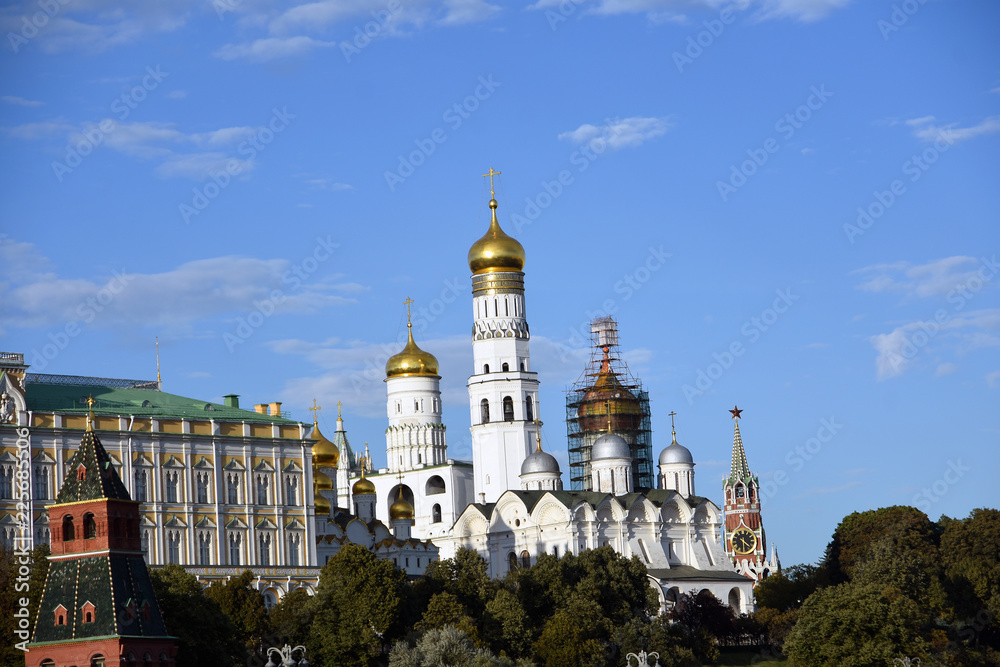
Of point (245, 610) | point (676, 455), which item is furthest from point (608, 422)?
point (245, 610)

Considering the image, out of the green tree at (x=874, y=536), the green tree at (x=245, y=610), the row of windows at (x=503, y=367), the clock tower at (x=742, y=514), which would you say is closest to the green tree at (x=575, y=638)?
A: the green tree at (x=245, y=610)

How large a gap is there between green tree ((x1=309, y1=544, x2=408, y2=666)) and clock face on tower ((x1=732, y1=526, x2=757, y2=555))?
86312mm

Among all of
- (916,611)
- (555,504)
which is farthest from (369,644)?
(555,504)

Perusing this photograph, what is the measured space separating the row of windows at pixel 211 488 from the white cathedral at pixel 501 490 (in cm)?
555

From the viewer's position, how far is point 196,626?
6719 centimetres

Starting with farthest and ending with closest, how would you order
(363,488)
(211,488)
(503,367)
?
(503,367)
(363,488)
(211,488)

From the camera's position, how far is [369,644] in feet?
248

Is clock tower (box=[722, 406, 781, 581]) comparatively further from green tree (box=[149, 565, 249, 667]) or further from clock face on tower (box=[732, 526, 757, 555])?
green tree (box=[149, 565, 249, 667])

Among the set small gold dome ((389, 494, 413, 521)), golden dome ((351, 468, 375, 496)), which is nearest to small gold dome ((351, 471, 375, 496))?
golden dome ((351, 468, 375, 496))

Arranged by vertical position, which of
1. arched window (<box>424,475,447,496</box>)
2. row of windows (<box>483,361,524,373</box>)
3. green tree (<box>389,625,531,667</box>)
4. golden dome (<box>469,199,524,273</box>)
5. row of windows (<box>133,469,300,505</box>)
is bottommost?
green tree (<box>389,625,531,667</box>)

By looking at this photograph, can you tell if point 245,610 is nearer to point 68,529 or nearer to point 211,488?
point 68,529

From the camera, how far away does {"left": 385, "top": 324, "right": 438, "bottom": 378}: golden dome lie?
126875 millimetres

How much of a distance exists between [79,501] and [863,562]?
180 ft

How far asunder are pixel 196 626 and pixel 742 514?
338 feet
